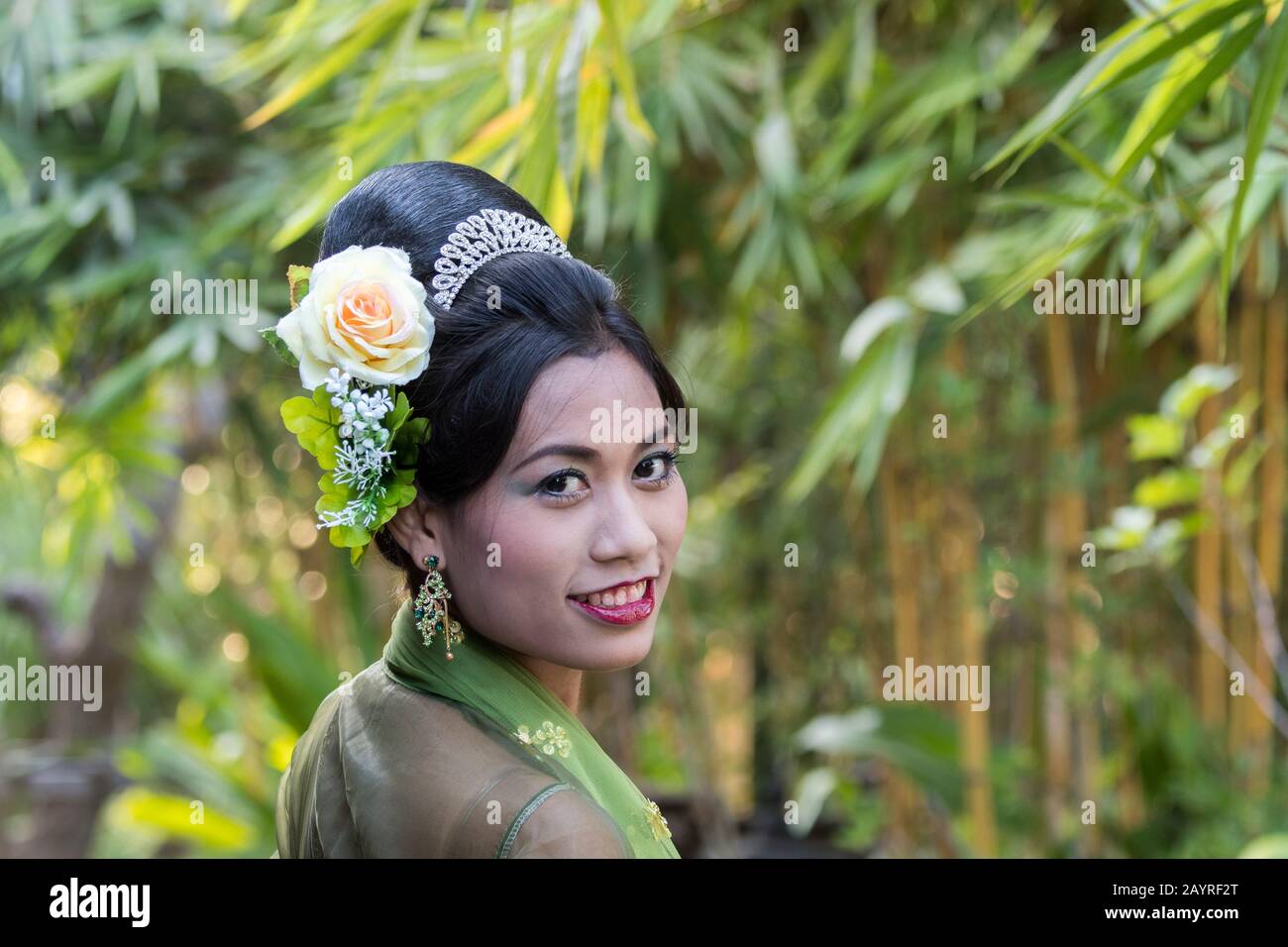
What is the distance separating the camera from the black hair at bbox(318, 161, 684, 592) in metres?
0.92

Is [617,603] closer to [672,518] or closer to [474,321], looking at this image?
[672,518]

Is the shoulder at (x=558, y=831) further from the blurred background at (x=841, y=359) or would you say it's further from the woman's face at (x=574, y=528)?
the blurred background at (x=841, y=359)

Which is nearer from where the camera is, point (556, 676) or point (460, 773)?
point (460, 773)

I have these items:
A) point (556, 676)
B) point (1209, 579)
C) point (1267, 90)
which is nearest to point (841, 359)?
point (1209, 579)

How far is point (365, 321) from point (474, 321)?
0.08 metres

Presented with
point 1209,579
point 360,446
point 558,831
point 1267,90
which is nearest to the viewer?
point 558,831

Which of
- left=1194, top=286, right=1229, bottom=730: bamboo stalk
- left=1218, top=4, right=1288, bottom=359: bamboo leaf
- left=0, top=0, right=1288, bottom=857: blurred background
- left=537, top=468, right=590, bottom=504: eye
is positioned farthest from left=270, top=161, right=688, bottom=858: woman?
left=1194, top=286, right=1229, bottom=730: bamboo stalk

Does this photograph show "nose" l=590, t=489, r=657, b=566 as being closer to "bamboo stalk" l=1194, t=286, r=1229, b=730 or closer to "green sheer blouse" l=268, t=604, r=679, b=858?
"green sheer blouse" l=268, t=604, r=679, b=858

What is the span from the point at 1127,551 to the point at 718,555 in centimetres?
195

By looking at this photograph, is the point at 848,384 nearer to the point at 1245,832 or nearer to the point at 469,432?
the point at 1245,832

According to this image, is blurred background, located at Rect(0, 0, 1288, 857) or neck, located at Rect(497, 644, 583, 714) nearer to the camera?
neck, located at Rect(497, 644, 583, 714)

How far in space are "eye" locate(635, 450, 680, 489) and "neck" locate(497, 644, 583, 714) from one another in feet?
0.47

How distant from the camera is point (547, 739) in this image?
0.92 meters
